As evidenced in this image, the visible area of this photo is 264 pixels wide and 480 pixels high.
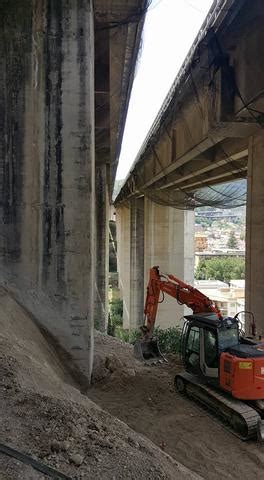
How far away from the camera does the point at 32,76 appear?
8.31m

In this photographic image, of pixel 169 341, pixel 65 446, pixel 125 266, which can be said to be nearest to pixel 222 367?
pixel 65 446

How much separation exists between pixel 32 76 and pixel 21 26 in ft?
2.93

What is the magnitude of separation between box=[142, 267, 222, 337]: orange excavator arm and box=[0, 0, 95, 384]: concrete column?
3.04 m

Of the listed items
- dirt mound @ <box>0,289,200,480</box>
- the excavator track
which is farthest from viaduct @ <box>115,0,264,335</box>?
dirt mound @ <box>0,289,200,480</box>

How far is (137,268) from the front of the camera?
36.8 m

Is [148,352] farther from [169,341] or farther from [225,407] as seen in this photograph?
[225,407]

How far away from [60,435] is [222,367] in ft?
16.0

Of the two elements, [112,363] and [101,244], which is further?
[101,244]

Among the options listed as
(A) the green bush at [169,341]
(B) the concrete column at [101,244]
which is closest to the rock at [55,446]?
Answer: (A) the green bush at [169,341]

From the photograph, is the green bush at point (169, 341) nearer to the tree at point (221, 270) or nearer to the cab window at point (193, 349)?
the cab window at point (193, 349)

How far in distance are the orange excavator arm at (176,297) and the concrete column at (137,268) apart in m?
23.7

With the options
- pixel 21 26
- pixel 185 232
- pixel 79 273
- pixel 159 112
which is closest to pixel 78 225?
pixel 79 273

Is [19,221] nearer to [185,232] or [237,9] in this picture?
[237,9]

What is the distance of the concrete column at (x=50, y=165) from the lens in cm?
825
